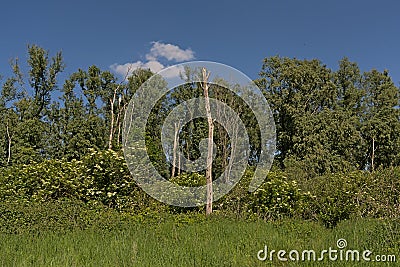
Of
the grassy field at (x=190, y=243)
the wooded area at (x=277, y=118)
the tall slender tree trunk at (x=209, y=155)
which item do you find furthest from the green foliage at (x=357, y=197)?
the wooded area at (x=277, y=118)

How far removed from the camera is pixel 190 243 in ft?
17.6

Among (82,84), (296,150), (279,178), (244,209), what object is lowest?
(244,209)

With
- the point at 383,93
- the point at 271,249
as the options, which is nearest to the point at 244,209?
the point at 271,249

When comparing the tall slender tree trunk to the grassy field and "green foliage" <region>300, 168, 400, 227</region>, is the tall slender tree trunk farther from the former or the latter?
"green foliage" <region>300, 168, 400, 227</region>

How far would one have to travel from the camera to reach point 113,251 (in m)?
4.79

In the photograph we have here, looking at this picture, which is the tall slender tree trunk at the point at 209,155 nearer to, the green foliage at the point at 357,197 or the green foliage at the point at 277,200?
the green foliage at the point at 277,200

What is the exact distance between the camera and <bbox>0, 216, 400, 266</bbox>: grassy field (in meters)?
4.36

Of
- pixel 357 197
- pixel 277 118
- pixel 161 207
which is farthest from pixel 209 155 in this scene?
pixel 277 118

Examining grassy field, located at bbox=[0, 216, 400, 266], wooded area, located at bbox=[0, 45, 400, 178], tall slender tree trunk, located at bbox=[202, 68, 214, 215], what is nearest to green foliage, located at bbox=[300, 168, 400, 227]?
grassy field, located at bbox=[0, 216, 400, 266]

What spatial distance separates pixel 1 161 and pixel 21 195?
11613 mm

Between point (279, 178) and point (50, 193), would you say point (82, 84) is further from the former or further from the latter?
point (279, 178)

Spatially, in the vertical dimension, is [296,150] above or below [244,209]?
above

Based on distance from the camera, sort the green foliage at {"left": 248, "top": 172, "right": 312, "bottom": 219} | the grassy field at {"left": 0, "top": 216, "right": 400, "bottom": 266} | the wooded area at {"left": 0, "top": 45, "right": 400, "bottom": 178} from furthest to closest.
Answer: the wooded area at {"left": 0, "top": 45, "right": 400, "bottom": 178} < the green foliage at {"left": 248, "top": 172, "right": 312, "bottom": 219} < the grassy field at {"left": 0, "top": 216, "right": 400, "bottom": 266}

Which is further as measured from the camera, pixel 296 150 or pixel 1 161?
pixel 296 150
